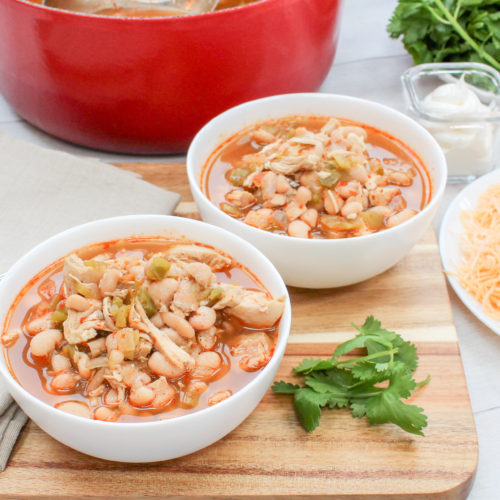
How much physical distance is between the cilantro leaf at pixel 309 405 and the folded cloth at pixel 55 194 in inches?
37.8

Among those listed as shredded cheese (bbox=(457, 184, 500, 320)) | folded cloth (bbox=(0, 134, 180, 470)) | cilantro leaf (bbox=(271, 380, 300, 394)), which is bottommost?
shredded cheese (bbox=(457, 184, 500, 320))

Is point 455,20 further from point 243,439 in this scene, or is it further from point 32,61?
point 243,439

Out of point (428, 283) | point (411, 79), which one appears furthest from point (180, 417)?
point (411, 79)

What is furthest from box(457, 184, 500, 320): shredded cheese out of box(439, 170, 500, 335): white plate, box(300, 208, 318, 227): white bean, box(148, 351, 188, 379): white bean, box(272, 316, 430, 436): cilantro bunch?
box(148, 351, 188, 379): white bean

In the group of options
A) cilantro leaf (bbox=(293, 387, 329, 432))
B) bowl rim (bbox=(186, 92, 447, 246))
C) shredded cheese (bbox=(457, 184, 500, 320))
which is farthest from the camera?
shredded cheese (bbox=(457, 184, 500, 320))

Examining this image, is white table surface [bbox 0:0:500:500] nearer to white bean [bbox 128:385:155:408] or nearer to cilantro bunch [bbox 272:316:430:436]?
cilantro bunch [bbox 272:316:430:436]

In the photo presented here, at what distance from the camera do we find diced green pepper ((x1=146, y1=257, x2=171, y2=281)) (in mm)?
1849

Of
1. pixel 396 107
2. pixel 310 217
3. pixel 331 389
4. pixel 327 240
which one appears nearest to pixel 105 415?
pixel 331 389

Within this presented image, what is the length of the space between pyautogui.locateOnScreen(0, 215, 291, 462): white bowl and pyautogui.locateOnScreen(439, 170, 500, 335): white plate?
29.4 inches

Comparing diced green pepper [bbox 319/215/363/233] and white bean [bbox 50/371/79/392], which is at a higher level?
white bean [bbox 50/371/79/392]

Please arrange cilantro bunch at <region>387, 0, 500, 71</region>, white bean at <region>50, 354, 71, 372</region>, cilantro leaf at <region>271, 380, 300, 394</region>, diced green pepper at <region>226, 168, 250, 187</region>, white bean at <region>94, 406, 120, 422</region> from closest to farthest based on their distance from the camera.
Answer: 1. white bean at <region>94, 406, 120, 422</region>
2. white bean at <region>50, 354, 71, 372</region>
3. cilantro leaf at <region>271, 380, 300, 394</region>
4. diced green pepper at <region>226, 168, 250, 187</region>
5. cilantro bunch at <region>387, 0, 500, 71</region>

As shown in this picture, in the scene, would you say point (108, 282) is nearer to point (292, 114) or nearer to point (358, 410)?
point (358, 410)

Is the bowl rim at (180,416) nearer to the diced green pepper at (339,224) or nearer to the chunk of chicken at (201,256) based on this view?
the chunk of chicken at (201,256)

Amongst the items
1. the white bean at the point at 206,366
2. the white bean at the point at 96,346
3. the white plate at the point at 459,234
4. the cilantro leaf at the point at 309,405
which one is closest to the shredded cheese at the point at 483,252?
the white plate at the point at 459,234
